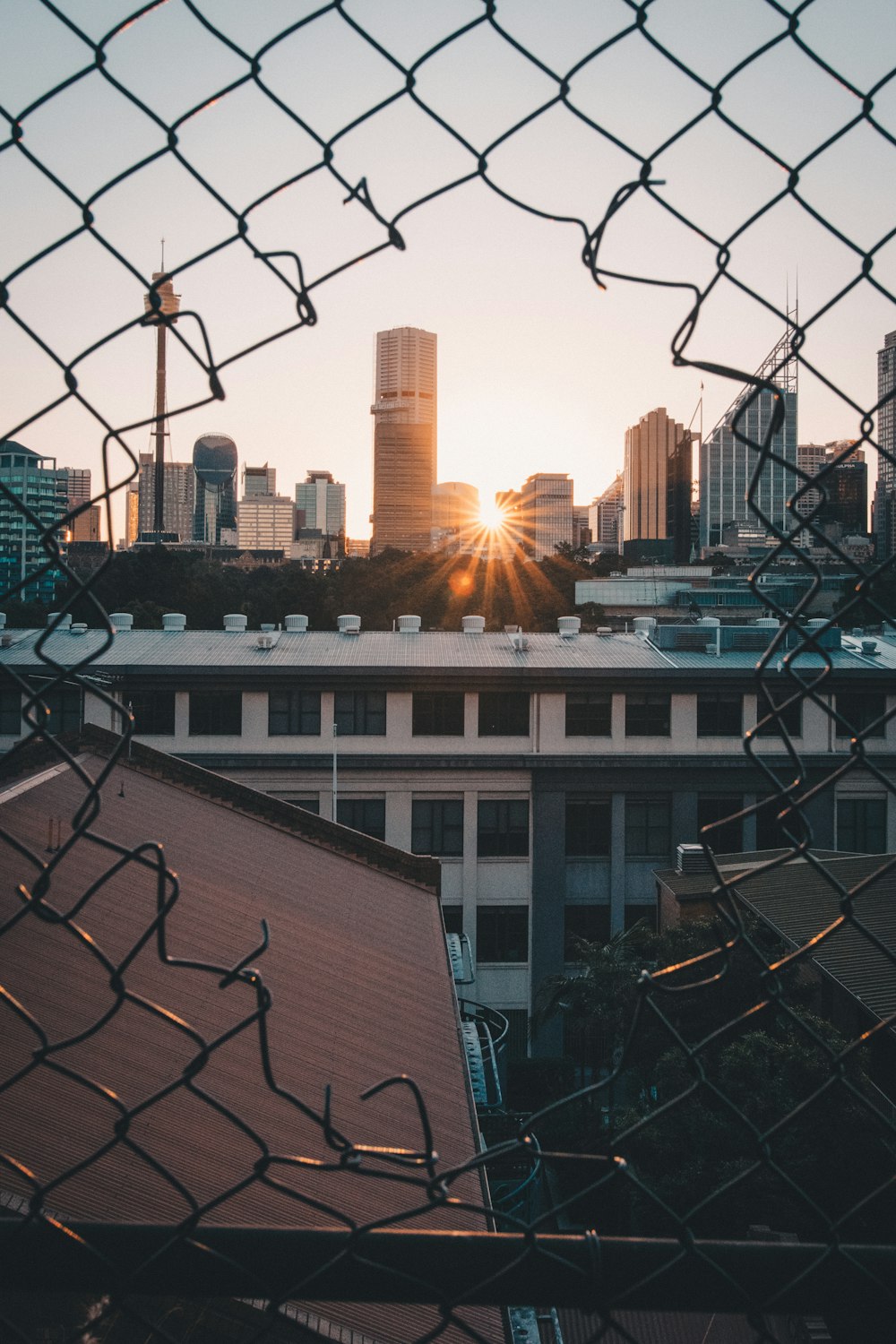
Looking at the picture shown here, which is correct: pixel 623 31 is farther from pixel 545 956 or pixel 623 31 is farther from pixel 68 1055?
pixel 545 956

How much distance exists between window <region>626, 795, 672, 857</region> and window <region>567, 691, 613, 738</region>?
146 cm

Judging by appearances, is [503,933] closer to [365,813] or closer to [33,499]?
[365,813]

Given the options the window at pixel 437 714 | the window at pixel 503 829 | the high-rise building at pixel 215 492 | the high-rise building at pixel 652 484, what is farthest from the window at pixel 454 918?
the high-rise building at pixel 215 492

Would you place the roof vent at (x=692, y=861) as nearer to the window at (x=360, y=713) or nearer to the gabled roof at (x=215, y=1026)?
the window at (x=360, y=713)

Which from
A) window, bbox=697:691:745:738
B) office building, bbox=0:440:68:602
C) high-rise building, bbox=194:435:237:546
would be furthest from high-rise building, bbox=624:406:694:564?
office building, bbox=0:440:68:602

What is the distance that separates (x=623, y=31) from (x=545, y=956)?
19496mm

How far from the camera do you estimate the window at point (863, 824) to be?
20.1m

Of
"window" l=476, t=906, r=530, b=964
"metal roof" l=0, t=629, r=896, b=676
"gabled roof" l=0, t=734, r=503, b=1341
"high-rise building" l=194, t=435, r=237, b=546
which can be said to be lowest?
"window" l=476, t=906, r=530, b=964

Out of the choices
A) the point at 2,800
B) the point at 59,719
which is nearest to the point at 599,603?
the point at 59,719

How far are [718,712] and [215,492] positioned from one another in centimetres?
16762

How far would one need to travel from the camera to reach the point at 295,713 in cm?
2069

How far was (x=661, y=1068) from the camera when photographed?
1017 centimetres

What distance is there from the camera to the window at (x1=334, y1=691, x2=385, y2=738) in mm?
20641

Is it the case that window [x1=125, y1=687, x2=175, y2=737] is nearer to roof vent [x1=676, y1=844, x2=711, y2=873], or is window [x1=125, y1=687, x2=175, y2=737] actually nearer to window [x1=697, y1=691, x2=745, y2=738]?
roof vent [x1=676, y1=844, x2=711, y2=873]
